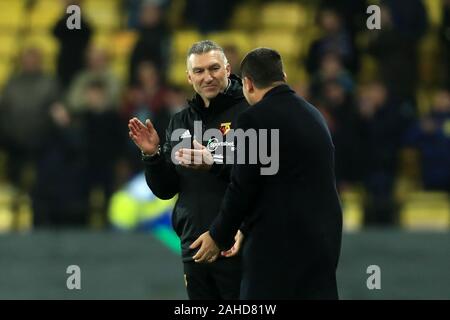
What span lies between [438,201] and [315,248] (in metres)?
5.50

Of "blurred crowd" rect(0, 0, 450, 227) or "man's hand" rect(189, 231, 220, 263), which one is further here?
"blurred crowd" rect(0, 0, 450, 227)

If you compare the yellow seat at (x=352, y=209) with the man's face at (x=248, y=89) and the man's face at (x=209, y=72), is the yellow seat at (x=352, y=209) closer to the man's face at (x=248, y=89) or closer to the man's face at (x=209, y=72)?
the man's face at (x=209, y=72)

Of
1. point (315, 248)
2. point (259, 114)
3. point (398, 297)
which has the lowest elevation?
point (398, 297)

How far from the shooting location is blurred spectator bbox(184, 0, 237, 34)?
535 inches

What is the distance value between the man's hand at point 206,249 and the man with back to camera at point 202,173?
31cm

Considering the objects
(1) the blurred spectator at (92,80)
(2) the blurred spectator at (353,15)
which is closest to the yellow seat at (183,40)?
(1) the blurred spectator at (92,80)

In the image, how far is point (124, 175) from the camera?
464 inches

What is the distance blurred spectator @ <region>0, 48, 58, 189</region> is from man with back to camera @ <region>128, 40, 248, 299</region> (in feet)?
16.4

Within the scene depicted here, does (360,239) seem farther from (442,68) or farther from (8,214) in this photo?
(8,214)

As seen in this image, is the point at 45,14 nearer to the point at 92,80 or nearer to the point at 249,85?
the point at 92,80

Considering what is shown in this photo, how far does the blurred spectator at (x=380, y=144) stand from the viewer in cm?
1164

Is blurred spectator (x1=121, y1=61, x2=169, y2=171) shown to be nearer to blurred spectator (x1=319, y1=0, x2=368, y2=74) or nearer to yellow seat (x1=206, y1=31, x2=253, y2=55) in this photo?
→ yellow seat (x1=206, y1=31, x2=253, y2=55)

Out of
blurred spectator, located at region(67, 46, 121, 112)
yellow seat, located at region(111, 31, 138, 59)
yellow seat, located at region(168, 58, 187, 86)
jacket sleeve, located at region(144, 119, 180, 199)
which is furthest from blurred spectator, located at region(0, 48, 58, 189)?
jacket sleeve, located at region(144, 119, 180, 199)
